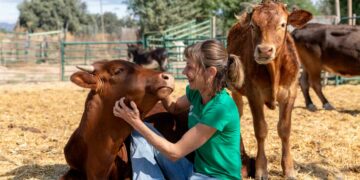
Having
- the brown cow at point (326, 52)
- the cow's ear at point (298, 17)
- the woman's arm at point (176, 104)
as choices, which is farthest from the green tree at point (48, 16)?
the woman's arm at point (176, 104)

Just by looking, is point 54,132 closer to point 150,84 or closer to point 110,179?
point 110,179

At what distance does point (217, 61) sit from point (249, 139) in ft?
11.4

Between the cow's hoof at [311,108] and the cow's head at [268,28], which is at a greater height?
the cow's head at [268,28]

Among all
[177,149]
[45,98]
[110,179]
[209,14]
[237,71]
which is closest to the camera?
[177,149]

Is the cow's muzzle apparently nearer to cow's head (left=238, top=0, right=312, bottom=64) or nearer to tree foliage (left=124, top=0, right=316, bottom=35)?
cow's head (left=238, top=0, right=312, bottom=64)

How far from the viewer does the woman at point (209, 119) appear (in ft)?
9.91

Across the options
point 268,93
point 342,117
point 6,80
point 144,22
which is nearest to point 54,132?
point 268,93

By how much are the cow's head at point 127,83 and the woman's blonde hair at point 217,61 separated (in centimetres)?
24

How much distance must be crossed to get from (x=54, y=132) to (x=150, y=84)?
4.44 metres

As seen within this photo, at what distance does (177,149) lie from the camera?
303 centimetres

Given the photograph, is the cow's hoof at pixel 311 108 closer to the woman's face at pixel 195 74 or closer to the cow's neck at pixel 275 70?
the cow's neck at pixel 275 70

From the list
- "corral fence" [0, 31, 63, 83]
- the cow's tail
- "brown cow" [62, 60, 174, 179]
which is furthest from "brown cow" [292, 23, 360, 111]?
"corral fence" [0, 31, 63, 83]

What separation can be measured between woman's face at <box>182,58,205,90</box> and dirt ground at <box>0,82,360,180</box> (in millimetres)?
2135

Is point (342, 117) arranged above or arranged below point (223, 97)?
below
